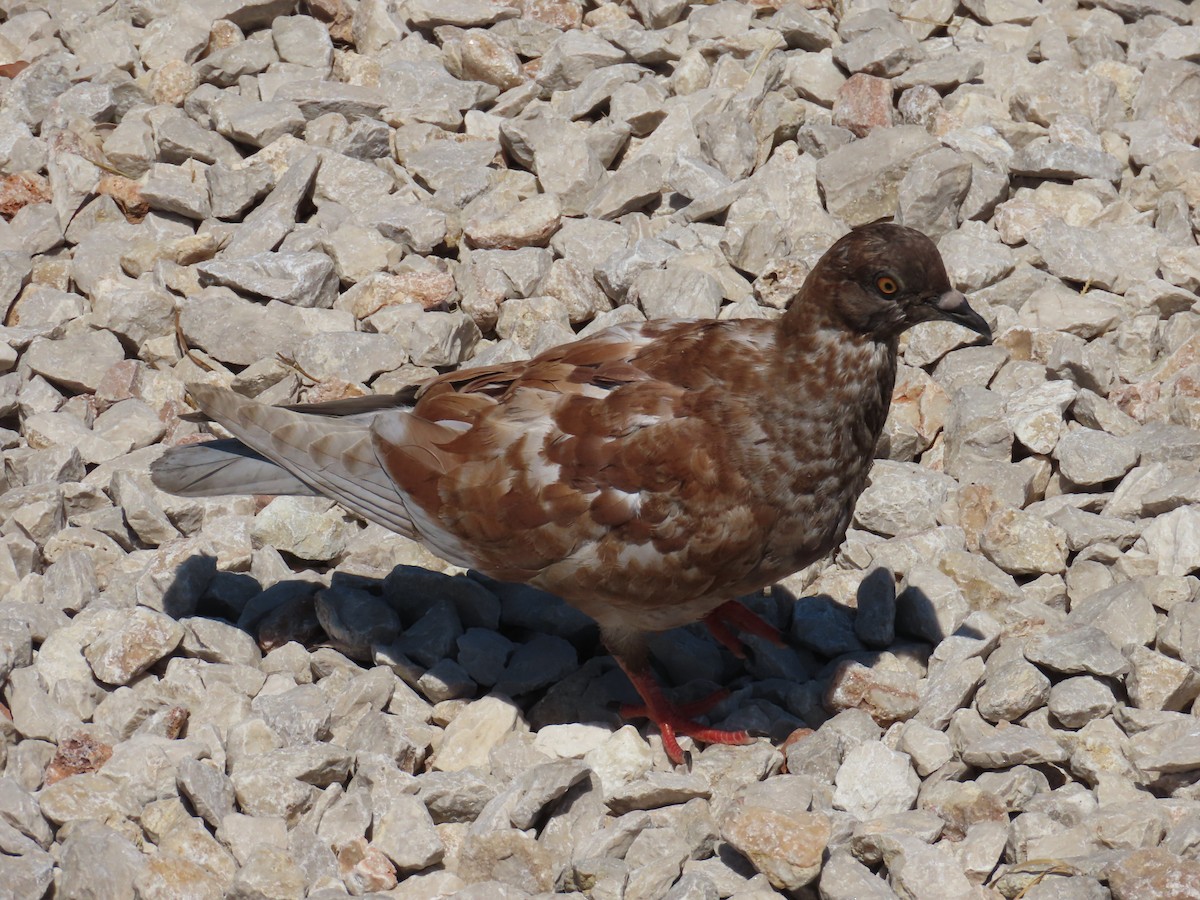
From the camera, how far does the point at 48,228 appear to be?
7070mm

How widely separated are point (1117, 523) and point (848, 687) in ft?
4.08

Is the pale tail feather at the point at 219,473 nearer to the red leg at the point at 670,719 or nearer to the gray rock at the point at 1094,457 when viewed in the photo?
the red leg at the point at 670,719

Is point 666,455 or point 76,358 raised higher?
point 666,455

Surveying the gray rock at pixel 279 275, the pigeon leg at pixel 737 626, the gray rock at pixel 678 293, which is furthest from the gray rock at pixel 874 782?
the gray rock at pixel 279 275

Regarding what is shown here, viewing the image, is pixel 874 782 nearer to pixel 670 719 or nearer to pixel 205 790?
pixel 670 719

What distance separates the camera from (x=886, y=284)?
4750 millimetres

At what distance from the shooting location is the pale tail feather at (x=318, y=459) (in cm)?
532

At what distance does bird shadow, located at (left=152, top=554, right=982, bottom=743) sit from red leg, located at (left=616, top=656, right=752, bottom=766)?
0.29 feet

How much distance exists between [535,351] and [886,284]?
2149 millimetres

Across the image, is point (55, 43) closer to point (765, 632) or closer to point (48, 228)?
point (48, 228)

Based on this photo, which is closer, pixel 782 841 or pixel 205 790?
pixel 782 841

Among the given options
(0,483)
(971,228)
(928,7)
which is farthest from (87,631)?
(928,7)

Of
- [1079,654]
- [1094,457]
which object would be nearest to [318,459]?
[1079,654]

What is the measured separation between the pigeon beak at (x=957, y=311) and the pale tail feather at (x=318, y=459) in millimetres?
1972
